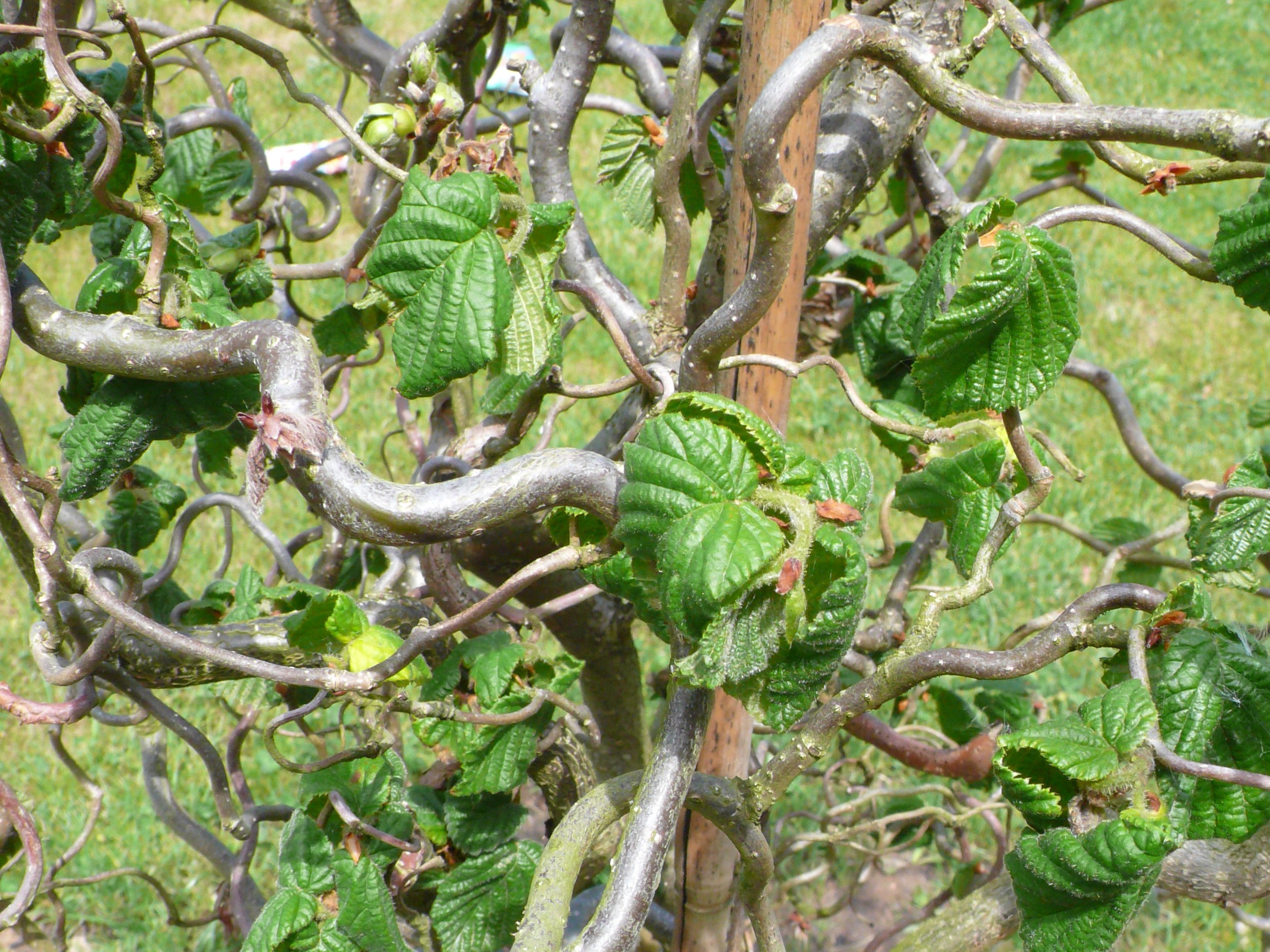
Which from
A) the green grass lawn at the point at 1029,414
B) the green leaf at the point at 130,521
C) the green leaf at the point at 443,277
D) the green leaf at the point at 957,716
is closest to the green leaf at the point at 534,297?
Result: the green leaf at the point at 443,277

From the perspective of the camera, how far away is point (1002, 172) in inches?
191

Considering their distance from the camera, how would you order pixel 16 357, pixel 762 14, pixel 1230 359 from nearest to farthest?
pixel 762 14 < pixel 16 357 < pixel 1230 359

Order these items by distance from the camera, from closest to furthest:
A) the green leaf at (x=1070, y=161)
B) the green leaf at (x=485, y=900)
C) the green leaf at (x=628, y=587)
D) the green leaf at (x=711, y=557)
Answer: the green leaf at (x=711, y=557) → the green leaf at (x=628, y=587) → the green leaf at (x=485, y=900) → the green leaf at (x=1070, y=161)

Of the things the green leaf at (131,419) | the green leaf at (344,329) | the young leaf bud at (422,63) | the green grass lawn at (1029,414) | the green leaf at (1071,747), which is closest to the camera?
the green leaf at (1071,747)

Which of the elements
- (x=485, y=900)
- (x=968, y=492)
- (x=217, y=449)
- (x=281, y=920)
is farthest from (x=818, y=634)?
(x=217, y=449)

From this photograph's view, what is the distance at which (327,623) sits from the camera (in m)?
0.99

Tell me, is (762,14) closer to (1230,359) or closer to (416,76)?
(416,76)

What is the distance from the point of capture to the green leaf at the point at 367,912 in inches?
38.0

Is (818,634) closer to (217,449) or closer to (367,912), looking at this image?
(367,912)

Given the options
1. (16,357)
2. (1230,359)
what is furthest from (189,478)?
(1230,359)

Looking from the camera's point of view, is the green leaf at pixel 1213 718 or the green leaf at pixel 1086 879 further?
the green leaf at pixel 1213 718

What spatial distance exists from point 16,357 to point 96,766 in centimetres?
167

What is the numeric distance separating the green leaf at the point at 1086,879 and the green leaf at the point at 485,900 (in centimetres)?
56

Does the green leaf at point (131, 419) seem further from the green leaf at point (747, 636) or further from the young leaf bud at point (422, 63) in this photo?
the green leaf at point (747, 636)
